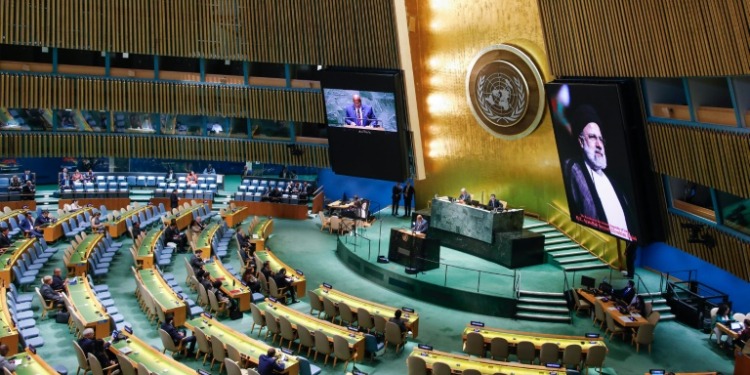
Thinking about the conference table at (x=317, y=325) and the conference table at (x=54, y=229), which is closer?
the conference table at (x=317, y=325)

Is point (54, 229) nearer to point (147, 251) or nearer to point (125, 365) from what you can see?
point (147, 251)

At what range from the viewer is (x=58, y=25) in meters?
22.4

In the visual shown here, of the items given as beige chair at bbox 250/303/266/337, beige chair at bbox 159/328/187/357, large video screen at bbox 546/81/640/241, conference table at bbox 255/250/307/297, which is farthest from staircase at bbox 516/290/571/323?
beige chair at bbox 159/328/187/357

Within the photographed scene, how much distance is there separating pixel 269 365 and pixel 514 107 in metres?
11.6

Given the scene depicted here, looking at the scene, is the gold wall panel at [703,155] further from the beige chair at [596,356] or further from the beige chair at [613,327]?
the beige chair at [596,356]

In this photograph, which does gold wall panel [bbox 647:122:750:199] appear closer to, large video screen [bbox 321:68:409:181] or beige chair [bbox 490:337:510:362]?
beige chair [bbox 490:337:510:362]

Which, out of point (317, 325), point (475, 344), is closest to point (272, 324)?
point (317, 325)

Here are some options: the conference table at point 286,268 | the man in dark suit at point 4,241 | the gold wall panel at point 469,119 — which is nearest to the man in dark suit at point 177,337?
the conference table at point 286,268

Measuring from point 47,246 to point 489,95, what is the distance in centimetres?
1308

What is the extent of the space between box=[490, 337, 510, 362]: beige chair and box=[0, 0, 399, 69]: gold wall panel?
428 inches

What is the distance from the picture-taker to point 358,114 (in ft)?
69.5

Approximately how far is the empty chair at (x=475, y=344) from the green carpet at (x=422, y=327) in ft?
3.16

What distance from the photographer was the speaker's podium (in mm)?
17859

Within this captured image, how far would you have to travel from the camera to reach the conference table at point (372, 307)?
46.7 feet
